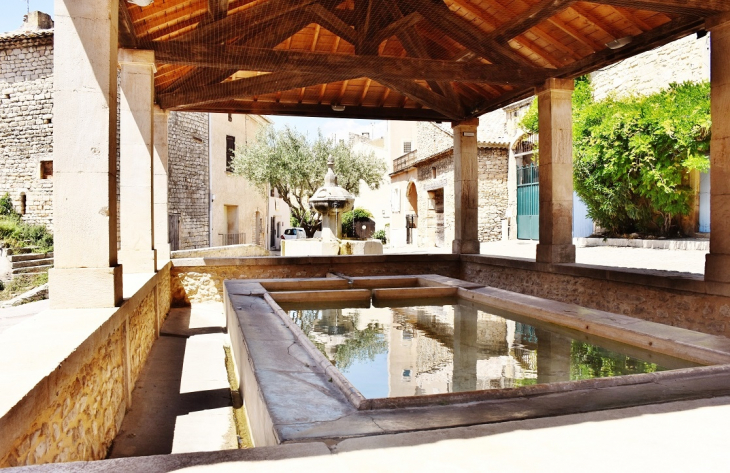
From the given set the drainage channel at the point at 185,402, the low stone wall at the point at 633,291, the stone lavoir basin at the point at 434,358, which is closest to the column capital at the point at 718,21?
the low stone wall at the point at 633,291

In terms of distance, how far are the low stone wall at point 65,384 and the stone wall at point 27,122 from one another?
16.2m

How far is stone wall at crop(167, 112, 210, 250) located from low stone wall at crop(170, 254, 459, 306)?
11.7m

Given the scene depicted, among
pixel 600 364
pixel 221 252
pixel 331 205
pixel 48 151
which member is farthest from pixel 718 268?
pixel 48 151

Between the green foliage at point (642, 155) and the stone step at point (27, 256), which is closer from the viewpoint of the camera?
the green foliage at point (642, 155)

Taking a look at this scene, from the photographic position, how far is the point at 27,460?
69.5 inches

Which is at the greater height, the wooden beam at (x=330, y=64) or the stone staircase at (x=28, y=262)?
the wooden beam at (x=330, y=64)

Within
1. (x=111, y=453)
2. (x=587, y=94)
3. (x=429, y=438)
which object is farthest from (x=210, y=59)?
(x=587, y=94)

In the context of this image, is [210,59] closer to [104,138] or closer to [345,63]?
[345,63]

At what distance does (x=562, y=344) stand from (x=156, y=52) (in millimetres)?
5033

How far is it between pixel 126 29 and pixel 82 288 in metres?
3.15

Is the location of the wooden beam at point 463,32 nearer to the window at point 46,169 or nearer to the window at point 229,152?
the window at point 46,169

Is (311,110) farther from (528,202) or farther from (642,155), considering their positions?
(528,202)

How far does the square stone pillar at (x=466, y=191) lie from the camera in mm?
9016

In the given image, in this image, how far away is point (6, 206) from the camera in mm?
16875
